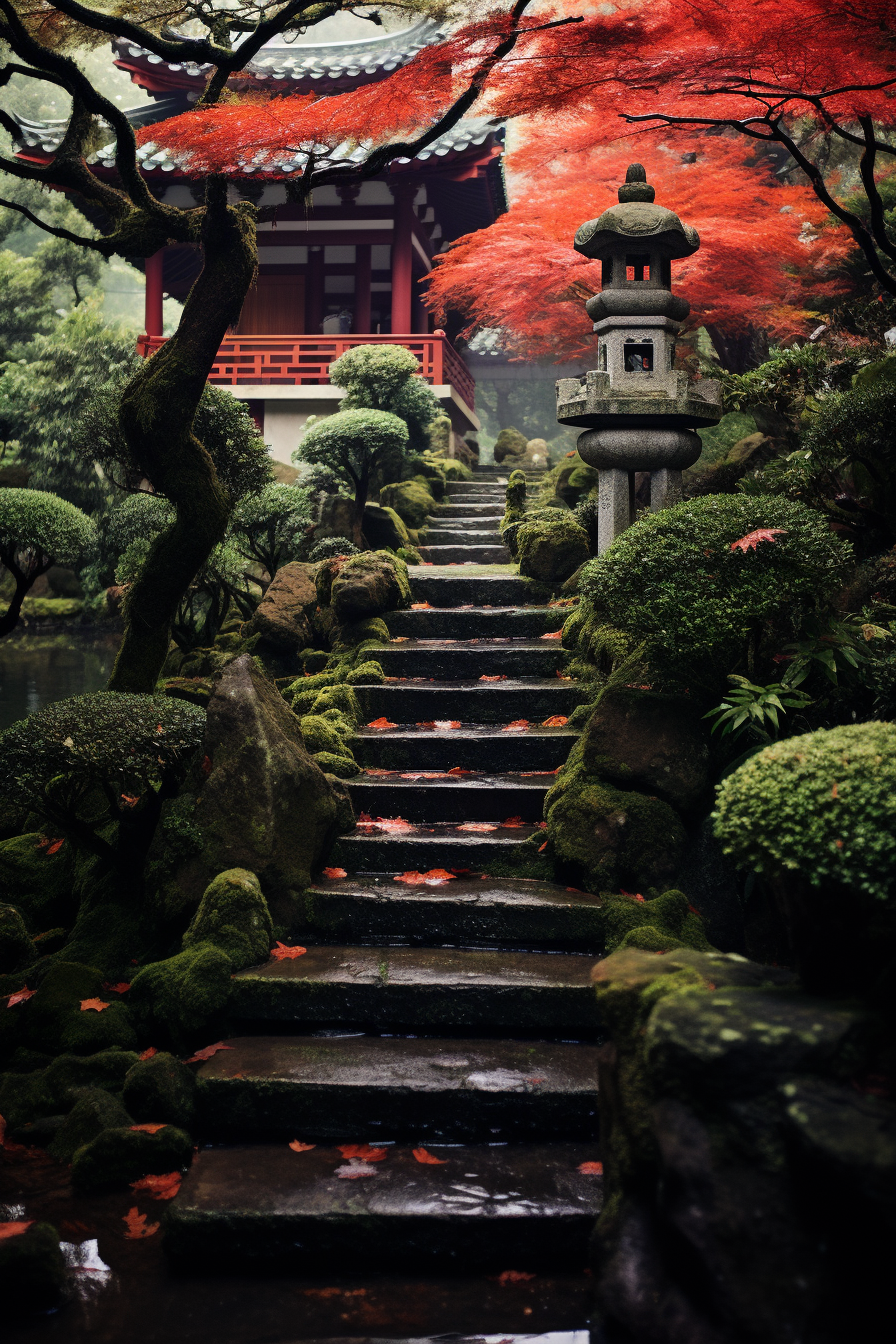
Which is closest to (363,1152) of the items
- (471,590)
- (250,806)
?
(250,806)

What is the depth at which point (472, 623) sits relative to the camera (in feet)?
30.1

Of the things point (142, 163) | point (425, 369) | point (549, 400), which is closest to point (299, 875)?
point (425, 369)

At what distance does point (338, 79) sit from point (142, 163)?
4391 mm

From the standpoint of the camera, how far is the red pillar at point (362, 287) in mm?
19422

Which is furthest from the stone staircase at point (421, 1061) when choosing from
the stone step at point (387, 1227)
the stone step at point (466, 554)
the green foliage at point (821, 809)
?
the stone step at point (466, 554)

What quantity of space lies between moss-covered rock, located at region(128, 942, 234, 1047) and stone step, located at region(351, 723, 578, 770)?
2.46 metres

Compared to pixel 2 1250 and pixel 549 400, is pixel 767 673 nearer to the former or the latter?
pixel 2 1250

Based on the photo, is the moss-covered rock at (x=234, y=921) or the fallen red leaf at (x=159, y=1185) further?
the moss-covered rock at (x=234, y=921)

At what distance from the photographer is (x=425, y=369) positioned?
696 inches

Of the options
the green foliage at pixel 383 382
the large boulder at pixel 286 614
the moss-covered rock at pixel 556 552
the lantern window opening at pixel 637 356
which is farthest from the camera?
the green foliage at pixel 383 382

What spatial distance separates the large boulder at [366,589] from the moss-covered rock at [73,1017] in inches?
181

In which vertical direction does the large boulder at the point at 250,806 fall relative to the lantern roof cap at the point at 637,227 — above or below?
below

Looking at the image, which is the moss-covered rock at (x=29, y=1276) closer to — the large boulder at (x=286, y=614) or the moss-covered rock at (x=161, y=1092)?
the moss-covered rock at (x=161, y=1092)

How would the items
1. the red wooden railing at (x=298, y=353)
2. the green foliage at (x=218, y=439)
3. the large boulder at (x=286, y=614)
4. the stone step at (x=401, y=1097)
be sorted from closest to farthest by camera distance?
the stone step at (x=401, y=1097), the large boulder at (x=286, y=614), the green foliage at (x=218, y=439), the red wooden railing at (x=298, y=353)
